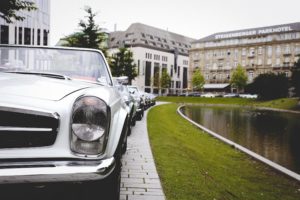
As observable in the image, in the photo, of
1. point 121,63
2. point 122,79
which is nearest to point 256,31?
point 121,63

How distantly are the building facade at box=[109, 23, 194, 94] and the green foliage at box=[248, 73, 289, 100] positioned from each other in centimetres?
3634

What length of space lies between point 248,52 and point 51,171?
93.6m

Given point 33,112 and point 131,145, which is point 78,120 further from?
point 131,145

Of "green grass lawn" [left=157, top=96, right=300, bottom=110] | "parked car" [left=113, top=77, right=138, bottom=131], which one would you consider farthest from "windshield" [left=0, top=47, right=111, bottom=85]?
"green grass lawn" [left=157, top=96, right=300, bottom=110]

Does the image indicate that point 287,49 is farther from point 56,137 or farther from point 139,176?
point 56,137

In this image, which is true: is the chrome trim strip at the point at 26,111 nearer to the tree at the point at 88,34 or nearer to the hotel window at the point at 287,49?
the tree at the point at 88,34

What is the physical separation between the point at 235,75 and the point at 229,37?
17.8 metres

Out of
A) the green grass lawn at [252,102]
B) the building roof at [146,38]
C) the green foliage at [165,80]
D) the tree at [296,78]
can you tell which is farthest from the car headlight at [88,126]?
the building roof at [146,38]

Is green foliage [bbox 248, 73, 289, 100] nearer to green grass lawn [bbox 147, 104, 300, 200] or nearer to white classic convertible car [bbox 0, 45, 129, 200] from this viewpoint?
green grass lawn [bbox 147, 104, 300, 200]

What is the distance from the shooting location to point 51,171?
2.23m

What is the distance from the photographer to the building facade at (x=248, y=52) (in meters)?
83.9

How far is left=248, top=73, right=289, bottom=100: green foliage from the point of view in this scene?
5397 centimetres

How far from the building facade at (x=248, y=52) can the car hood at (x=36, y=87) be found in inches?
3310

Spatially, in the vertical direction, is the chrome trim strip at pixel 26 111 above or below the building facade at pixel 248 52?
below
